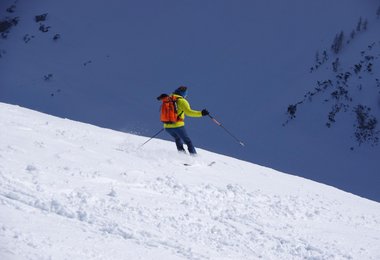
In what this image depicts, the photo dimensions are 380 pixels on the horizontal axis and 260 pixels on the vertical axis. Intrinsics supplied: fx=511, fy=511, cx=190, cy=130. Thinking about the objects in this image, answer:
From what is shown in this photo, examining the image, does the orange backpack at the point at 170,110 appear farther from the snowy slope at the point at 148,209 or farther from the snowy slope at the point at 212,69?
the snowy slope at the point at 212,69

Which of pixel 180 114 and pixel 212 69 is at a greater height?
pixel 212 69

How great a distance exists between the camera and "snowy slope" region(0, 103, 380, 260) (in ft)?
14.4

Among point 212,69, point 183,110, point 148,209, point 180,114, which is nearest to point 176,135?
point 180,114

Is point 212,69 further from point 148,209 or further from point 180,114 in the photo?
point 148,209

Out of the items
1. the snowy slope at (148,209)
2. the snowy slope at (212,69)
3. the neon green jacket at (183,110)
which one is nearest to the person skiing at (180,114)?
the neon green jacket at (183,110)

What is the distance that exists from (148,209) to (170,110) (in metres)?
4.20

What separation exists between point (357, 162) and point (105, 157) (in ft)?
46.4

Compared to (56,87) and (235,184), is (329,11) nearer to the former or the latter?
(56,87)

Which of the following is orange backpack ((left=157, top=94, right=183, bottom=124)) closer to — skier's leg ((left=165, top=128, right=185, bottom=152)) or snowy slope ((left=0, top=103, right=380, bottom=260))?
skier's leg ((left=165, top=128, right=185, bottom=152))

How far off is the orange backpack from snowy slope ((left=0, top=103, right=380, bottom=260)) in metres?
→ 0.72

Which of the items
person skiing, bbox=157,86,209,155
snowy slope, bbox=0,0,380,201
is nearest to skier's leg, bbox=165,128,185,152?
person skiing, bbox=157,86,209,155

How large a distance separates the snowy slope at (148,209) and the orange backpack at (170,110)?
72 cm

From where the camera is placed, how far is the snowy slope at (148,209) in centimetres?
440

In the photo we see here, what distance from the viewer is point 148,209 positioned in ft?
18.2
